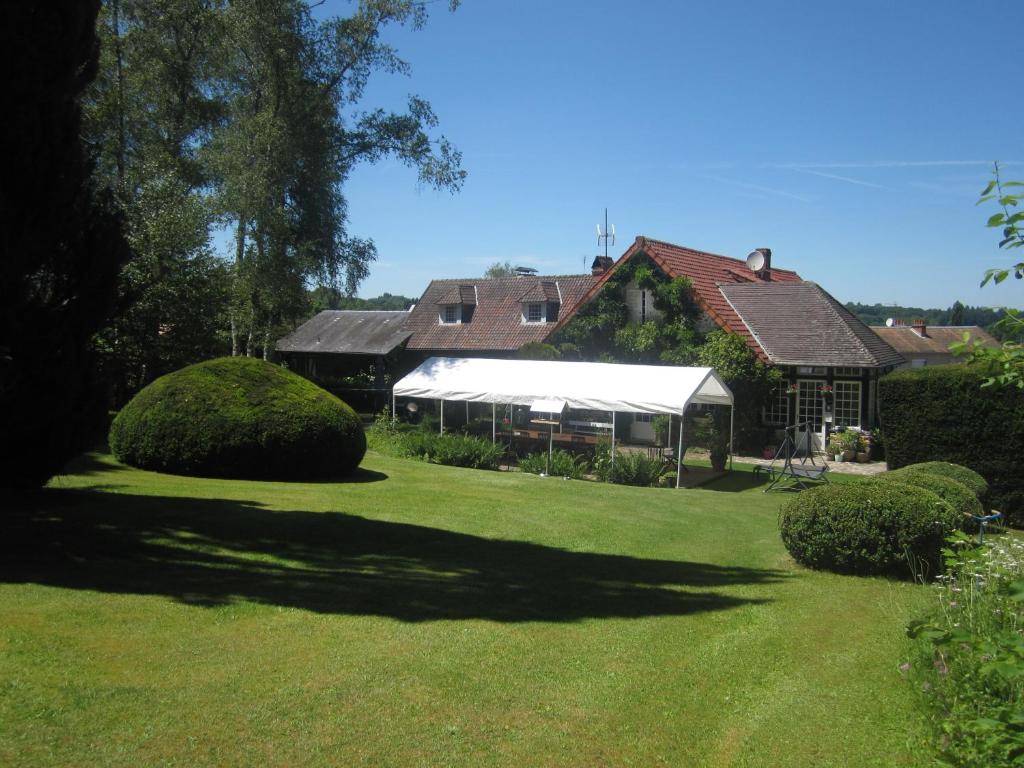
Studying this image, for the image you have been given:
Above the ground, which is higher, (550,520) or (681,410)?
(681,410)

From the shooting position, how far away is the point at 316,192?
2583 cm

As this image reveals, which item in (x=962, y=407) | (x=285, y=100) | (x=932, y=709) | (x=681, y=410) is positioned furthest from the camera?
(x=285, y=100)

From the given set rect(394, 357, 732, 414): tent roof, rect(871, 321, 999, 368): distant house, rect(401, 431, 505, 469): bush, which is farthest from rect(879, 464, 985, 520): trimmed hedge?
rect(871, 321, 999, 368): distant house

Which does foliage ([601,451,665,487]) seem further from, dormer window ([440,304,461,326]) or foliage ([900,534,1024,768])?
dormer window ([440,304,461,326])

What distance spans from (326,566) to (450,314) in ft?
90.1

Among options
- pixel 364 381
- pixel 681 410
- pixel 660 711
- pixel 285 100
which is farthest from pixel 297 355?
pixel 660 711

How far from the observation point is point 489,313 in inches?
1357

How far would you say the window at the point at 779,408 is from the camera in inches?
991

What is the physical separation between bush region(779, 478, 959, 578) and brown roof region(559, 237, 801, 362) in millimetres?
16552

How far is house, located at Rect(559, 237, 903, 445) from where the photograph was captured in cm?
2444

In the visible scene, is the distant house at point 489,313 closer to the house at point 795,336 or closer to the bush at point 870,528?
the house at point 795,336

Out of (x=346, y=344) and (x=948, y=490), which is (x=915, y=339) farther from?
(x=948, y=490)

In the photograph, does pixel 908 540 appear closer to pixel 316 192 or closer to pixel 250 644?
pixel 250 644

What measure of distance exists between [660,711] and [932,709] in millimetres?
1569
